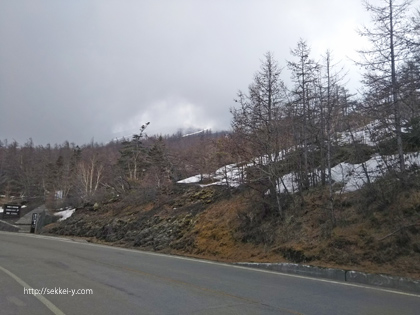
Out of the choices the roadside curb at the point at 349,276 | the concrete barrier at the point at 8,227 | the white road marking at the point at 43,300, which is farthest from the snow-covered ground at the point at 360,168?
the concrete barrier at the point at 8,227

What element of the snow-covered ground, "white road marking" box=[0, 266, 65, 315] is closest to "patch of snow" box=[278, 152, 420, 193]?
the snow-covered ground

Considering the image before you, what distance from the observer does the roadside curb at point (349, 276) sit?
30.6ft

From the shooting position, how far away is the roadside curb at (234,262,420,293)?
368 inches

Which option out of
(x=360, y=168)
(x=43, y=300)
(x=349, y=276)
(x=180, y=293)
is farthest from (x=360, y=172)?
(x=43, y=300)

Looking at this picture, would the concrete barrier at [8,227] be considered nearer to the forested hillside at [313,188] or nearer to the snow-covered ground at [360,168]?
the forested hillside at [313,188]

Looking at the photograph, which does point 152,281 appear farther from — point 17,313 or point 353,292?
point 353,292

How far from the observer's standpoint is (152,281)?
971 centimetres

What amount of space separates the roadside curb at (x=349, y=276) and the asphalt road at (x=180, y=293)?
0.78 m

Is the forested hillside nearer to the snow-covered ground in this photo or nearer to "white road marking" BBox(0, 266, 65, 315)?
the snow-covered ground

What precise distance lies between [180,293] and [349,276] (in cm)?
518

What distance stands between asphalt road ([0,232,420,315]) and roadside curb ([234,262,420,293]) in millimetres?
777

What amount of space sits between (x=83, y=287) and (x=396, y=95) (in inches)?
505

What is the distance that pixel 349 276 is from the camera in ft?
35.0

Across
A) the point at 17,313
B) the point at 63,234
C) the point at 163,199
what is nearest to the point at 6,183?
the point at 63,234
